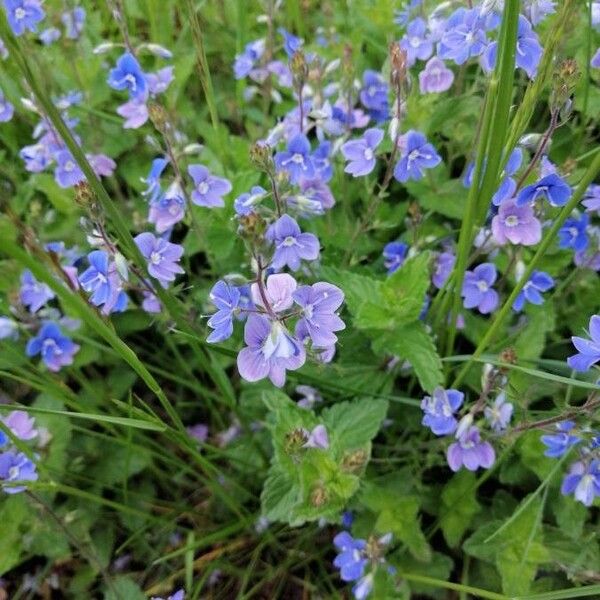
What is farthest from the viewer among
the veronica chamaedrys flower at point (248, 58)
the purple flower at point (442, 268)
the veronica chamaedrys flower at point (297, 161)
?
the veronica chamaedrys flower at point (248, 58)

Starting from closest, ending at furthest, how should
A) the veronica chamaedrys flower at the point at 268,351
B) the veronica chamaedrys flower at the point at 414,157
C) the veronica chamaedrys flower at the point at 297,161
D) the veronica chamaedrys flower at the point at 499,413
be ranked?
the veronica chamaedrys flower at the point at 268,351
the veronica chamaedrys flower at the point at 499,413
the veronica chamaedrys flower at the point at 414,157
the veronica chamaedrys flower at the point at 297,161

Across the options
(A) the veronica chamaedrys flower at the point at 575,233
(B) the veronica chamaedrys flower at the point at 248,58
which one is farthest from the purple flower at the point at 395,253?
(B) the veronica chamaedrys flower at the point at 248,58

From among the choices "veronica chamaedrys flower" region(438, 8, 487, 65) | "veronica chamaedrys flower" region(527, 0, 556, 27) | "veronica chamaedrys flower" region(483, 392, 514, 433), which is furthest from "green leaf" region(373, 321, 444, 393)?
"veronica chamaedrys flower" region(527, 0, 556, 27)

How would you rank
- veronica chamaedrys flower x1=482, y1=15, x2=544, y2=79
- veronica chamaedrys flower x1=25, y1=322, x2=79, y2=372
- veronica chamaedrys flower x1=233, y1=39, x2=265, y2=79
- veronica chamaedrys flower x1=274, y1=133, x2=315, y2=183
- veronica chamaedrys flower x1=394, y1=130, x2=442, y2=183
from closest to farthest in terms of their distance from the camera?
1. veronica chamaedrys flower x1=482, y1=15, x2=544, y2=79
2. veronica chamaedrys flower x1=394, y1=130, x2=442, y2=183
3. veronica chamaedrys flower x1=274, y1=133, x2=315, y2=183
4. veronica chamaedrys flower x1=25, y1=322, x2=79, y2=372
5. veronica chamaedrys flower x1=233, y1=39, x2=265, y2=79

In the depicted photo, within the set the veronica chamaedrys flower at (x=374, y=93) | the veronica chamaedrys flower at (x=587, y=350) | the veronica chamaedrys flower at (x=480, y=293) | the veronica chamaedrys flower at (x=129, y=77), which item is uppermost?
the veronica chamaedrys flower at (x=129, y=77)

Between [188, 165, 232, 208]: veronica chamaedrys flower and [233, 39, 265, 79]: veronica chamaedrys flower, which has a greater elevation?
[233, 39, 265, 79]: veronica chamaedrys flower

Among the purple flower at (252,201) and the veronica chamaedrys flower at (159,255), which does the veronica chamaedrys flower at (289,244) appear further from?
the veronica chamaedrys flower at (159,255)

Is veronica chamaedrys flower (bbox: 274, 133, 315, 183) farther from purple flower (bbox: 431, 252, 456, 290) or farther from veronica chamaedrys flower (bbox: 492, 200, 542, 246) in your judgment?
veronica chamaedrys flower (bbox: 492, 200, 542, 246)

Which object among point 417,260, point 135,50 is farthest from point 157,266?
point 135,50
